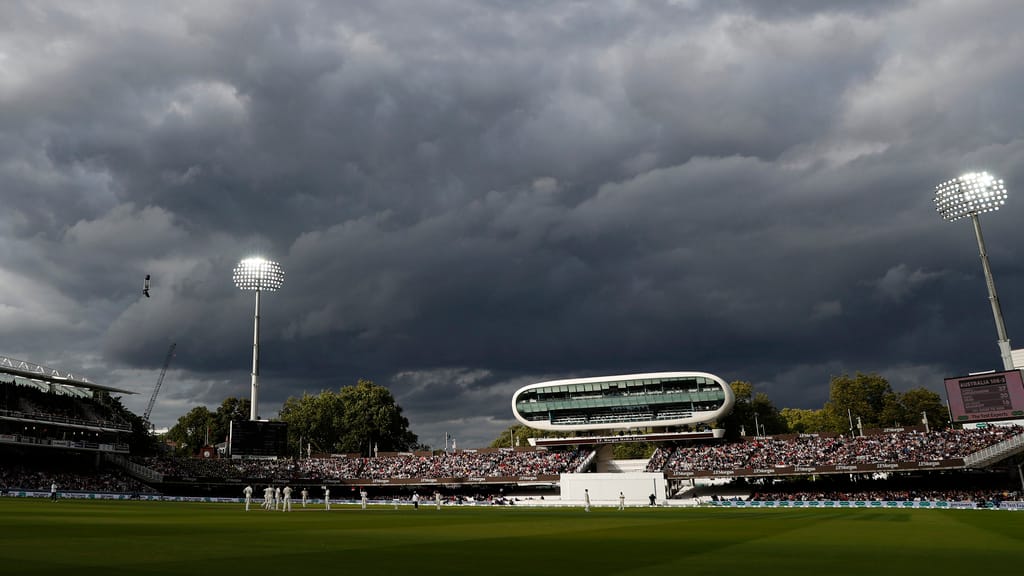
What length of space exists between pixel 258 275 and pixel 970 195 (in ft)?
327

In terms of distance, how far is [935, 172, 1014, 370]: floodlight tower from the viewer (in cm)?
7869

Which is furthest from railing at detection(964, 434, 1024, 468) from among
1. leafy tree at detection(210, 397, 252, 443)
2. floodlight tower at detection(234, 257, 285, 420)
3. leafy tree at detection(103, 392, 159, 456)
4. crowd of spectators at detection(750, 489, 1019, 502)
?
leafy tree at detection(210, 397, 252, 443)

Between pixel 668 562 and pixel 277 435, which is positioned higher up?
pixel 277 435

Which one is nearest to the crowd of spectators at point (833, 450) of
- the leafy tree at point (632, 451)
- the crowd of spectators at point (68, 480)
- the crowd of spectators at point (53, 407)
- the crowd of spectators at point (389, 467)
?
the crowd of spectators at point (389, 467)

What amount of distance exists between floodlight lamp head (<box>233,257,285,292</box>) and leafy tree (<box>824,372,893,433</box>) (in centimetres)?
9119

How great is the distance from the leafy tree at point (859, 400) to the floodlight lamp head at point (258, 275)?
9119 cm

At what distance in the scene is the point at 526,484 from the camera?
85625mm

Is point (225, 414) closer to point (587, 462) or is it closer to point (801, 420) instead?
point (587, 462)

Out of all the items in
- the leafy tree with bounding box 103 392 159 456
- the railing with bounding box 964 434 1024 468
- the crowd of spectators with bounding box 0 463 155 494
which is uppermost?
the leafy tree with bounding box 103 392 159 456

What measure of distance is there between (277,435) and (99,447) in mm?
25815

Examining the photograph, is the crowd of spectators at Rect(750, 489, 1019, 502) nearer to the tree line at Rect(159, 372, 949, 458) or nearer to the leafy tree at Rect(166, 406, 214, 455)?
the tree line at Rect(159, 372, 949, 458)

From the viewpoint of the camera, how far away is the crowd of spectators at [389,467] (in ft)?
294

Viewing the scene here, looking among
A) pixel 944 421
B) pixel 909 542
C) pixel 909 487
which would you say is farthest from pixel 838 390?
pixel 909 542

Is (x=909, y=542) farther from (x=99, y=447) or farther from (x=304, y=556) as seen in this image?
(x=99, y=447)
